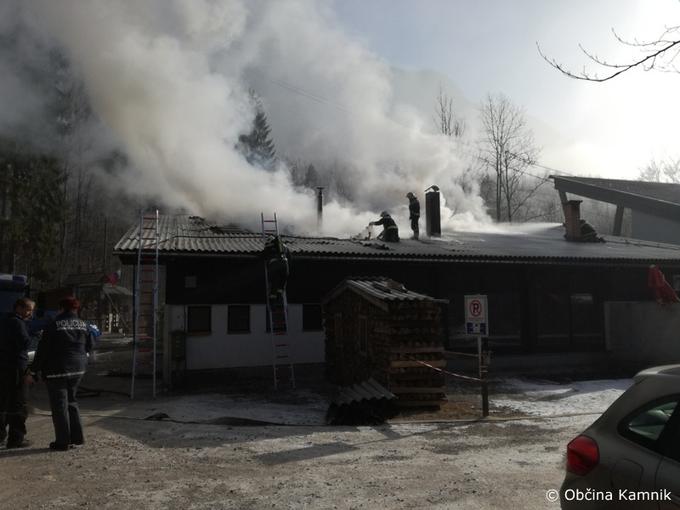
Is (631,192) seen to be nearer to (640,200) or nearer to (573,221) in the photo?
(640,200)

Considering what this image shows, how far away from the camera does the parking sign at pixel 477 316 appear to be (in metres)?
8.60

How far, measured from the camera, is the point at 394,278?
13484 mm

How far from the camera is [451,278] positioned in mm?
13883

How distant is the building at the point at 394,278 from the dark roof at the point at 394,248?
34 mm

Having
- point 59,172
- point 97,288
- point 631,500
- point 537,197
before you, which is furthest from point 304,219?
point 537,197

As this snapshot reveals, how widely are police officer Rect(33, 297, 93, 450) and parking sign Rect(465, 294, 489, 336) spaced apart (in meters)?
6.07

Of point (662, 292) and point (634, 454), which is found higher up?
point (662, 292)

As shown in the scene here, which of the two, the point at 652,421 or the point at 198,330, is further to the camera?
the point at 198,330

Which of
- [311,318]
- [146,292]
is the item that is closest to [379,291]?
[311,318]

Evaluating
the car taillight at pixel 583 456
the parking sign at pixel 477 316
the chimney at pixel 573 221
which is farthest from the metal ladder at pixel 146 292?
the chimney at pixel 573 221

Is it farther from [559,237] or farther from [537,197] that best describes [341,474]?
[537,197]

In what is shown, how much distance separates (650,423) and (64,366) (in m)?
5.83

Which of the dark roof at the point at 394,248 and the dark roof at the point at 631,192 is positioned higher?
the dark roof at the point at 631,192

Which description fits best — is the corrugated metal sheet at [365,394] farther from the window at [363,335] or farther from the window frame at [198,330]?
the window frame at [198,330]
